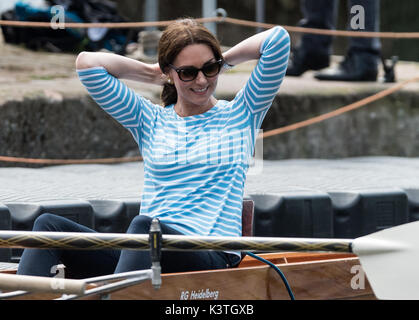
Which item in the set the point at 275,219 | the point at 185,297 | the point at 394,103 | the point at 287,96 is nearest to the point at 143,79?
the point at 185,297

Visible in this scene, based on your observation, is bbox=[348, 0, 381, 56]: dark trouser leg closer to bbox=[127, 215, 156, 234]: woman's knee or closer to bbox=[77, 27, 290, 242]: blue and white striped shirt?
bbox=[77, 27, 290, 242]: blue and white striped shirt

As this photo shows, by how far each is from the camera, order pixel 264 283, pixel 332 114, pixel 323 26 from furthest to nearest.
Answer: pixel 323 26, pixel 332 114, pixel 264 283

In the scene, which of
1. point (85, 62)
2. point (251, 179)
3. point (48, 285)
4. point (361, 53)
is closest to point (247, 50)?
point (85, 62)

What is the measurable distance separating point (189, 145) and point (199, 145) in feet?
0.11

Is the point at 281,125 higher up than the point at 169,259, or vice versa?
the point at 281,125

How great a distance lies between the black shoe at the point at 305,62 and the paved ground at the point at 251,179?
987mm

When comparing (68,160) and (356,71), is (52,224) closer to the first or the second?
(68,160)

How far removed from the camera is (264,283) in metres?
2.75

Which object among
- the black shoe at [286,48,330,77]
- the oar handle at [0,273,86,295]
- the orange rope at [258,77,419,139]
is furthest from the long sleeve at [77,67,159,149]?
the black shoe at [286,48,330,77]

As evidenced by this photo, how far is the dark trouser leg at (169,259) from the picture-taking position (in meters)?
2.43

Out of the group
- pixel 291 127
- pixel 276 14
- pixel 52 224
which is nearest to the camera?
pixel 52 224

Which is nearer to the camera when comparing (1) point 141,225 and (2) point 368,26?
(1) point 141,225

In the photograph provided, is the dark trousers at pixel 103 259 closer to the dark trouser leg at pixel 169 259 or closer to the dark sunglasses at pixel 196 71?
the dark trouser leg at pixel 169 259
